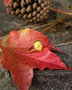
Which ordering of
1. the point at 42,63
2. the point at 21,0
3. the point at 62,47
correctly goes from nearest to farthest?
the point at 42,63
the point at 62,47
the point at 21,0

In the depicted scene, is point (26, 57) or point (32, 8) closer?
point (26, 57)

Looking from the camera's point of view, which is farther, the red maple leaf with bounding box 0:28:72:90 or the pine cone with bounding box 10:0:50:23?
the pine cone with bounding box 10:0:50:23

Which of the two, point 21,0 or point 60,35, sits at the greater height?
point 21,0

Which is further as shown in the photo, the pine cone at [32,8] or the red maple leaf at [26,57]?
the pine cone at [32,8]

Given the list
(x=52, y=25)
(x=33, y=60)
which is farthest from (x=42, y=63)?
(x=52, y=25)

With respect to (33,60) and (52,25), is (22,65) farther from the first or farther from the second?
(52,25)
